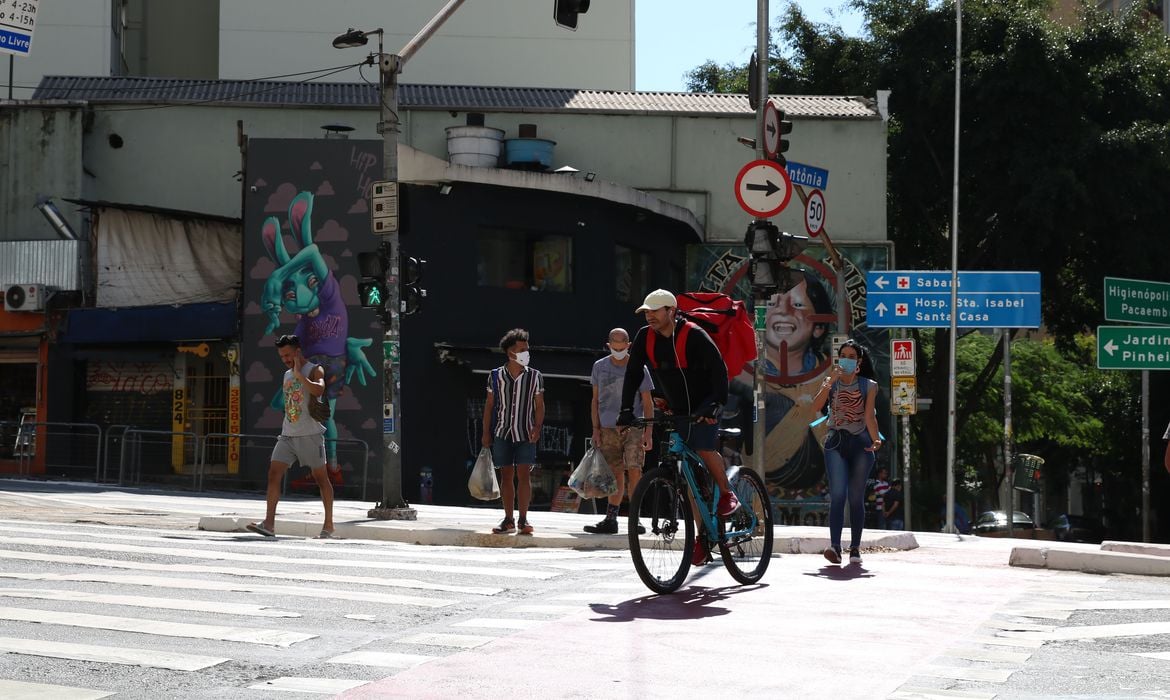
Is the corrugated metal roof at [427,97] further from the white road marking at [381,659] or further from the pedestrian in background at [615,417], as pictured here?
the white road marking at [381,659]

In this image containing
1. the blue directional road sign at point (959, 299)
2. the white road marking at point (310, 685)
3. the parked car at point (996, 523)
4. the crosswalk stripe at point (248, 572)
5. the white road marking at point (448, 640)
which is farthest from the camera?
the parked car at point (996, 523)

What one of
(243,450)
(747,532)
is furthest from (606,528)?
(243,450)

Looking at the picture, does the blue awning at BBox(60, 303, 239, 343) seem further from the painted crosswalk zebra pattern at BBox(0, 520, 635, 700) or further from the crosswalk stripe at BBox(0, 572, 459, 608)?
the crosswalk stripe at BBox(0, 572, 459, 608)

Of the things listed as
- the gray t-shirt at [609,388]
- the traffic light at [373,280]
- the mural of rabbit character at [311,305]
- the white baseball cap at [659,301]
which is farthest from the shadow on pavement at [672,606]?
the mural of rabbit character at [311,305]

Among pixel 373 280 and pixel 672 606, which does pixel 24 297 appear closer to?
pixel 373 280

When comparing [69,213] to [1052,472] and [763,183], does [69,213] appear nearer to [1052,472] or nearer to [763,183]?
[763,183]

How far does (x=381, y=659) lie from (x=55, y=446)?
19.0 meters

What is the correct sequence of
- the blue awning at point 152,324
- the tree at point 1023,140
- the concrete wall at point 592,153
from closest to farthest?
the blue awning at point 152,324 < the concrete wall at point 592,153 < the tree at point 1023,140

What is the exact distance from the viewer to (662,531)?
9.25m

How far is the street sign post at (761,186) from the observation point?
47.0ft

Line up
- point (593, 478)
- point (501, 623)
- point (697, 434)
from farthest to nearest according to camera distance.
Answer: point (593, 478) → point (697, 434) → point (501, 623)

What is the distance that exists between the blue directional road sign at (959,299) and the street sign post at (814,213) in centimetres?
372

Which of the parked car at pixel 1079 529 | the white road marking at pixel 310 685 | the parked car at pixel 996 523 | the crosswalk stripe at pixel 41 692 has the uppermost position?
the white road marking at pixel 310 685

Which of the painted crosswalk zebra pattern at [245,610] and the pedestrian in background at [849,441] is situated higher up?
the pedestrian in background at [849,441]
